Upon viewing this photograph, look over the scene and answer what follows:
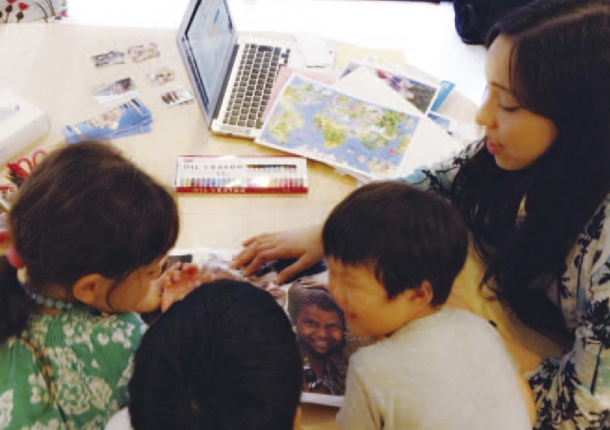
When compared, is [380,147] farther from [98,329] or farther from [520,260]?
[98,329]

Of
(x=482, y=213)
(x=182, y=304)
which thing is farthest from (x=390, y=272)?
(x=482, y=213)

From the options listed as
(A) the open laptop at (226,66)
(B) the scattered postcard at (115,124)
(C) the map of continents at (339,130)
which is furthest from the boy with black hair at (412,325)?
(B) the scattered postcard at (115,124)

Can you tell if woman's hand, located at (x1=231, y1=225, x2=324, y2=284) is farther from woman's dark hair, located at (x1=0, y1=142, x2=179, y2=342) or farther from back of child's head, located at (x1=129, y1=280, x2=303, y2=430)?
back of child's head, located at (x1=129, y1=280, x2=303, y2=430)

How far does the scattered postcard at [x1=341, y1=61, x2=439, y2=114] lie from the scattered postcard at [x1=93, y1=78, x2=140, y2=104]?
1.64ft

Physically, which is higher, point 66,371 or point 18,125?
point 18,125

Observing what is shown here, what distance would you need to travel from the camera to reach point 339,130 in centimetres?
132

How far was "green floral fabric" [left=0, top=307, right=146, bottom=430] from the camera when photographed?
825 millimetres

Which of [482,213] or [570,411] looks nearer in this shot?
[570,411]

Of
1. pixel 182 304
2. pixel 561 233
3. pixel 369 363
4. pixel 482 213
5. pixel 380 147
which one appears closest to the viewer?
pixel 182 304

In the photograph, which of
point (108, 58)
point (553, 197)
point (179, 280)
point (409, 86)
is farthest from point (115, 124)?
point (553, 197)

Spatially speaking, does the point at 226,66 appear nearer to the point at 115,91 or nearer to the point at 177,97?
the point at 177,97

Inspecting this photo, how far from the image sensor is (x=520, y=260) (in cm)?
107

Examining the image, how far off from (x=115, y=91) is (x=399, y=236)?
2.74 feet

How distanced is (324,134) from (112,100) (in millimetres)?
488
